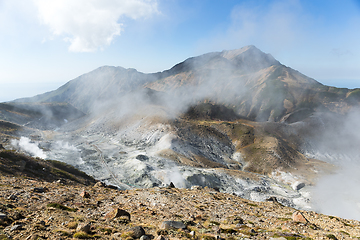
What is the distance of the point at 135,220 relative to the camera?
1195cm

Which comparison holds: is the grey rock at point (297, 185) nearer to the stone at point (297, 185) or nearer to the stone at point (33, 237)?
the stone at point (297, 185)

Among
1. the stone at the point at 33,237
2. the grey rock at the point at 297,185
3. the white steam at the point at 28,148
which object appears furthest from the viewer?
the grey rock at the point at 297,185

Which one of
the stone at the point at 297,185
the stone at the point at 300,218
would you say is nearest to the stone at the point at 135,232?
the stone at the point at 300,218

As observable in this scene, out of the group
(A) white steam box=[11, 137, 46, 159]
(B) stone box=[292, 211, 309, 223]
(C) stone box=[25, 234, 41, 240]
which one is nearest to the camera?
(C) stone box=[25, 234, 41, 240]

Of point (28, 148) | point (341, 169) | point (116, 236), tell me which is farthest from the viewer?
point (341, 169)

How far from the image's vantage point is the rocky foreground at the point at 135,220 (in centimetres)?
912

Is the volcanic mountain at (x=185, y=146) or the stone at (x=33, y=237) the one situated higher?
the stone at (x=33, y=237)

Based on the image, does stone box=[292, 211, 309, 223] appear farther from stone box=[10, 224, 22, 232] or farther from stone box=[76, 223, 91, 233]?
stone box=[10, 224, 22, 232]

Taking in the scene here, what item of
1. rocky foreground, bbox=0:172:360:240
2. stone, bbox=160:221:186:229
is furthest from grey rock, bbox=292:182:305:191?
stone, bbox=160:221:186:229

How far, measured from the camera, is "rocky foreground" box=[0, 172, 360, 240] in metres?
9.12

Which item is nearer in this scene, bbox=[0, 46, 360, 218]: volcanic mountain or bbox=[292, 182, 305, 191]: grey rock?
bbox=[0, 46, 360, 218]: volcanic mountain

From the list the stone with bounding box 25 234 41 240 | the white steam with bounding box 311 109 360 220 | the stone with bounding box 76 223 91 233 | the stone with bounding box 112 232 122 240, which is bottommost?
the white steam with bounding box 311 109 360 220

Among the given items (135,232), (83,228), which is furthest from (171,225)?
(83,228)

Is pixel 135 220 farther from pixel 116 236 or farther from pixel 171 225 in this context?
pixel 116 236
